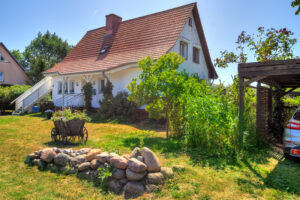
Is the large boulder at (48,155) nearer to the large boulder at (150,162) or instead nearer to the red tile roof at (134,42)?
the large boulder at (150,162)

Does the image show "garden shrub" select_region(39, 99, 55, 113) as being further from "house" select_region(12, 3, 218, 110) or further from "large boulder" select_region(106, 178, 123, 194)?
"large boulder" select_region(106, 178, 123, 194)

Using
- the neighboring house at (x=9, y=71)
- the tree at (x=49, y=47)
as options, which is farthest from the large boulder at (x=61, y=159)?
the tree at (x=49, y=47)

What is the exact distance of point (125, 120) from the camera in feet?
44.1

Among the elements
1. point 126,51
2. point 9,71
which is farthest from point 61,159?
point 9,71

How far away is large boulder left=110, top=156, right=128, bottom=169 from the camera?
15.6 ft

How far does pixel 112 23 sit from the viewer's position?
2050cm

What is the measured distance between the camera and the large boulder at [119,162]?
4.75 meters

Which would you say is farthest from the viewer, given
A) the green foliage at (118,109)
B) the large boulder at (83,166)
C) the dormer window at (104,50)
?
the dormer window at (104,50)

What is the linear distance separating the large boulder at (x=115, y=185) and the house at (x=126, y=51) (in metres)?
10.4

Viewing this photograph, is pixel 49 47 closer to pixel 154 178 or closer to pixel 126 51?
pixel 126 51

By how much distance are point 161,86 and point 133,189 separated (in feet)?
16.0

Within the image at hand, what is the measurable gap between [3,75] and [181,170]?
30.4m

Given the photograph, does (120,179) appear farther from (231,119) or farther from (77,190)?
(231,119)

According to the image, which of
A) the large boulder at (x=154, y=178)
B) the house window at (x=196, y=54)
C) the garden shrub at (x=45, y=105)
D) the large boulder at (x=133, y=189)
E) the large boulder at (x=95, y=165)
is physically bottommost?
the large boulder at (x=133, y=189)
